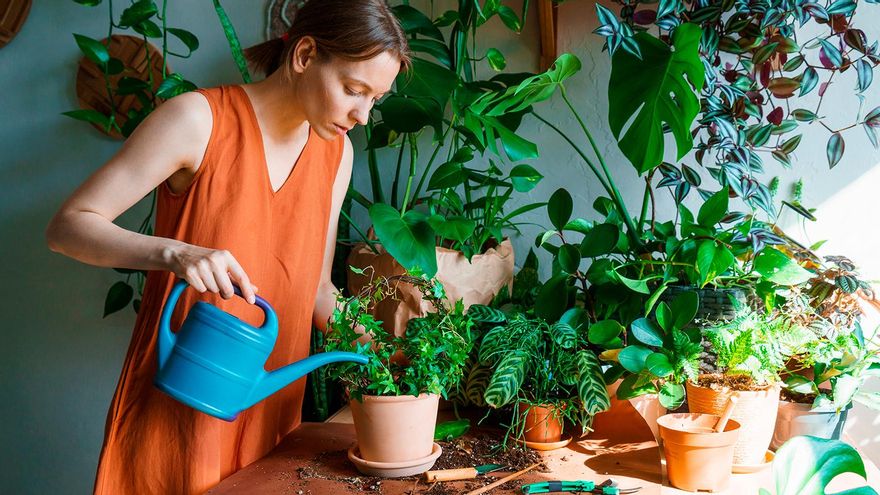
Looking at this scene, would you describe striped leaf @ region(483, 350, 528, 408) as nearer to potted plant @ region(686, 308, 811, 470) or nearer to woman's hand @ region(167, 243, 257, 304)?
potted plant @ region(686, 308, 811, 470)

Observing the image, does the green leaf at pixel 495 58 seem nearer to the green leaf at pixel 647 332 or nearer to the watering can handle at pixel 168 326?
the green leaf at pixel 647 332

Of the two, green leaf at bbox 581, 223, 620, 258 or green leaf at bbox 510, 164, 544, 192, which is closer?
green leaf at bbox 581, 223, 620, 258

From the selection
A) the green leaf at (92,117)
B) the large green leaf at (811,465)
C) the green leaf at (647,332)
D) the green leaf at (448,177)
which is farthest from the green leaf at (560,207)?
the green leaf at (92,117)

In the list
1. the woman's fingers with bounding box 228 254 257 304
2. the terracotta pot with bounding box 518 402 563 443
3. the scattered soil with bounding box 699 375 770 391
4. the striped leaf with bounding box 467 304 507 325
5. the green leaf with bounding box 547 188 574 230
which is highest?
the green leaf with bounding box 547 188 574 230

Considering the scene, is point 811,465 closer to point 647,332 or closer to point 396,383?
point 647,332

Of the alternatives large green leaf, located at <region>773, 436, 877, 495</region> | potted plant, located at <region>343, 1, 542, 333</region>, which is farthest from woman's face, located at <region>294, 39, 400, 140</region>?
large green leaf, located at <region>773, 436, 877, 495</region>

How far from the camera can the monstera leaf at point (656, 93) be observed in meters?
1.26

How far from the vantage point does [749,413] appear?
1.18 metres

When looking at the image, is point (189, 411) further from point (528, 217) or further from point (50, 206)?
point (50, 206)

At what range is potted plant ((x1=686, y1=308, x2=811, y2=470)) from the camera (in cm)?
119

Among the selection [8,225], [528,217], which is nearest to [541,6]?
[528,217]

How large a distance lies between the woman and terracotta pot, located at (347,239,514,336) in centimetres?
20

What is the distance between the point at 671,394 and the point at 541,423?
0.71ft

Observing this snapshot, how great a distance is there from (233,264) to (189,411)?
0.32 m
